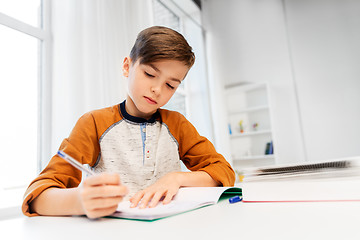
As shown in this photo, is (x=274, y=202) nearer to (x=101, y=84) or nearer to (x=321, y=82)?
(x=101, y=84)

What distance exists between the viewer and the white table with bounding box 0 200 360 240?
0.97ft

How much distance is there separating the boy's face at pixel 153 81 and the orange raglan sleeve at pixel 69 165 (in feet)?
0.58

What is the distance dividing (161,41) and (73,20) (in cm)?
100

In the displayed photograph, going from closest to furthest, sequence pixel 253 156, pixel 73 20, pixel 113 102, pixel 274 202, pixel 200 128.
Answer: pixel 274 202 → pixel 73 20 → pixel 113 102 → pixel 200 128 → pixel 253 156

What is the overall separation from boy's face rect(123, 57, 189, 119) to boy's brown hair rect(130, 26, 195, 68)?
0.06 ft

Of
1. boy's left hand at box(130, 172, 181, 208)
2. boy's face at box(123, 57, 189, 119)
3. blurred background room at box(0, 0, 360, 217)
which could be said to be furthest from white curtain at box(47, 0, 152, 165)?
boy's left hand at box(130, 172, 181, 208)

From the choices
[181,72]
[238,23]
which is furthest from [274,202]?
[238,23]

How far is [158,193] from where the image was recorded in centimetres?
57

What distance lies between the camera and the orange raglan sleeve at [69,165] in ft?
1.93

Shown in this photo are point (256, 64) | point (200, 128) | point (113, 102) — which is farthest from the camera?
point (256, 64)

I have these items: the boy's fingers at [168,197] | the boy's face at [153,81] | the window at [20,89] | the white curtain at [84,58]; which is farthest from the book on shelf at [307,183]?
the window at [20,89]

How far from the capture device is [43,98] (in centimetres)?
152

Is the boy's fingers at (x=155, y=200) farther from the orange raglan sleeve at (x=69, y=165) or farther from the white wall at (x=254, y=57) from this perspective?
the white wall at (x=254, y=57)

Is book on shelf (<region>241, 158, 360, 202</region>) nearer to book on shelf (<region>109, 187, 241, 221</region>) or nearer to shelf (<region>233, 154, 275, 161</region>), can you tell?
book on shelf (<region>109, 187, 241, 221</region>)
